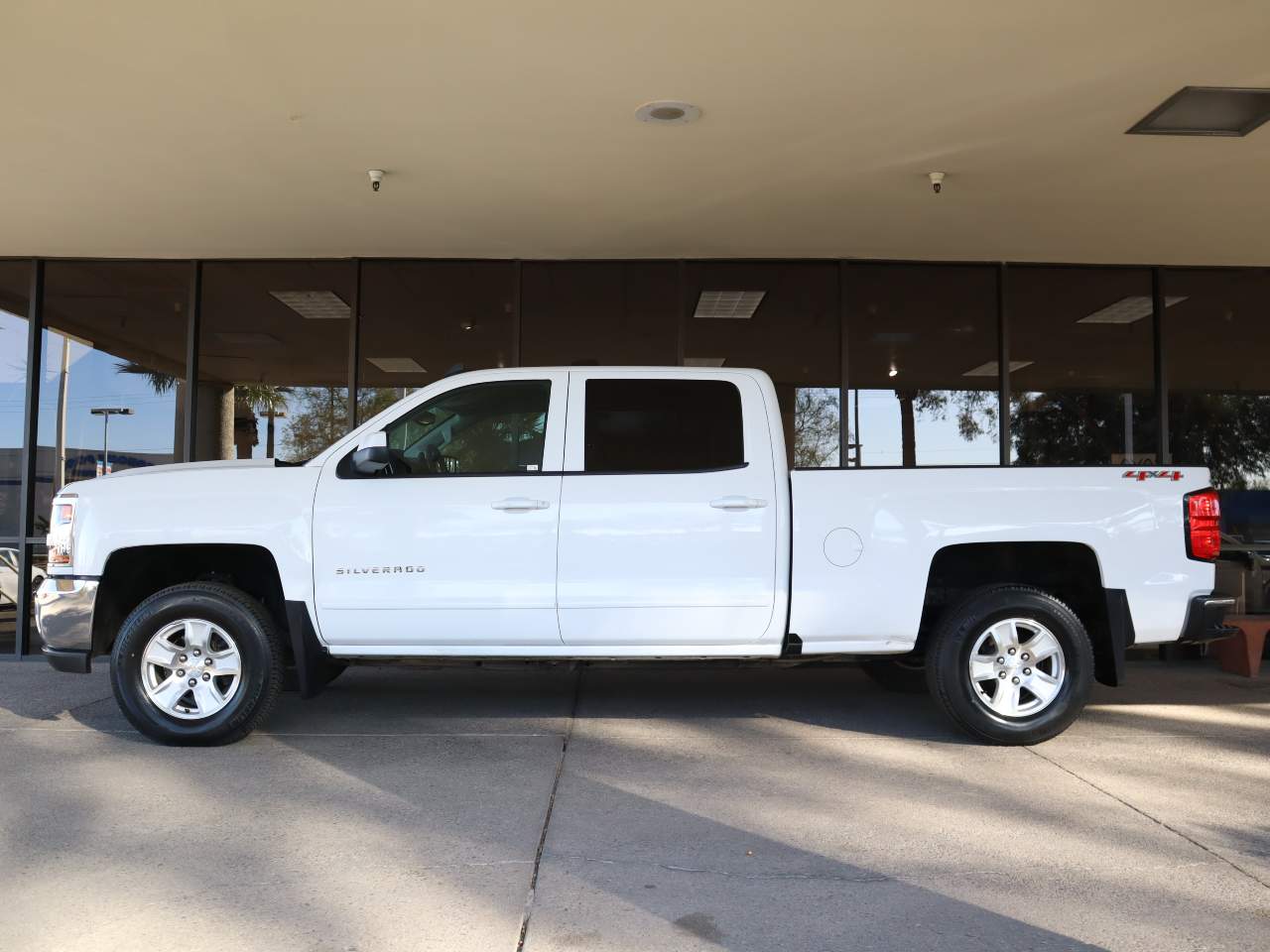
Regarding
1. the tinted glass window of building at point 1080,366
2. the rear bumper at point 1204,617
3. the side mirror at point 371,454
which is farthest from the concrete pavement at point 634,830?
the tinted glass window of building at point 1080,366

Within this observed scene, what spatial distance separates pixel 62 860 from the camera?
3.70 meters

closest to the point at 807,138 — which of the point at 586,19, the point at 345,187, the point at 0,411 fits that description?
the point at 586,19

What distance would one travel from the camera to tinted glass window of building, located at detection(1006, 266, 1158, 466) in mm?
9141

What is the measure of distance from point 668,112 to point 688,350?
11.5 ft

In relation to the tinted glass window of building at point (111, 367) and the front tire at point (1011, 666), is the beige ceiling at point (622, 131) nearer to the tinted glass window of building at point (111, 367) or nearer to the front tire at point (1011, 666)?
the tinted glass window of building at point (111, 367)

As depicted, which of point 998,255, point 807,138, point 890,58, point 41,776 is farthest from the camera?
point 998,255

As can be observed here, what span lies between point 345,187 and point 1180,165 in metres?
5.57

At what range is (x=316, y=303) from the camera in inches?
368

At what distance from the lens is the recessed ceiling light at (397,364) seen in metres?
9.32

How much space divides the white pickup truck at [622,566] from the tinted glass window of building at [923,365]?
3692 millimetres

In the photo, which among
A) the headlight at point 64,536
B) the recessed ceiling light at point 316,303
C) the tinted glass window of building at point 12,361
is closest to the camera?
the headlight at point 64,536

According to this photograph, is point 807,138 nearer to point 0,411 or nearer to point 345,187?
point 345,187

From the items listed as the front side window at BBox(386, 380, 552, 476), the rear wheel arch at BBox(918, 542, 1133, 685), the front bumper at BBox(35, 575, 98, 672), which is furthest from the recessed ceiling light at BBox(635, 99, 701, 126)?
the front bumper at BBox(35, 575, 98, 672)

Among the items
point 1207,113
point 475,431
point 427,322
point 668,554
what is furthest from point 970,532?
point 427,322
